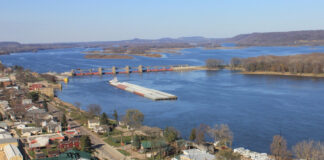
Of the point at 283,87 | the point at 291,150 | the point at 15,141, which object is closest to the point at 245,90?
the point at 283,87

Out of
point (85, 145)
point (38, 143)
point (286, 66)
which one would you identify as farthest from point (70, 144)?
point (286, 66)

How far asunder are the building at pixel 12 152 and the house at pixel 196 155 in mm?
3045

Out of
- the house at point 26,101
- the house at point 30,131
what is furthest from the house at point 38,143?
the house at point 26,101

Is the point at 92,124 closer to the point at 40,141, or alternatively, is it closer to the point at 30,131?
the point at 30,131

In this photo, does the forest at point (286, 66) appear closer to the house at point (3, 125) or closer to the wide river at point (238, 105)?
the wide river at point (238, 105)

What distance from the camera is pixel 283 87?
621 inches

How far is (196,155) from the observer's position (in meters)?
6.39

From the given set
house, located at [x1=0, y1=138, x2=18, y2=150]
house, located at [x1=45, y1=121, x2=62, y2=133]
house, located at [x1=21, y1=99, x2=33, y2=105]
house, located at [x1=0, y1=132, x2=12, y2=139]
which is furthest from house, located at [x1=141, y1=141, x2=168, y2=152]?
house, located at [x1=21, y1=99, x2=33, y2=105]

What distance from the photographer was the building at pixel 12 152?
247 inches

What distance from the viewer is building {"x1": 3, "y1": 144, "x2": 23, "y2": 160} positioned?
628cm

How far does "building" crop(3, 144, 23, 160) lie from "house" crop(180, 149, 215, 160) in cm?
304

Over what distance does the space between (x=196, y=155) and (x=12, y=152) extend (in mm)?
3527

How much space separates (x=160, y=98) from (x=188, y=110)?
243cm

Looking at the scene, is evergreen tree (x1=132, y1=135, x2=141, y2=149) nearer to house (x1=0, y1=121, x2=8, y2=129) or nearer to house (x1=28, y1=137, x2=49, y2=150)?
house (x1=28, y1=137, x2=49, y2=150)
